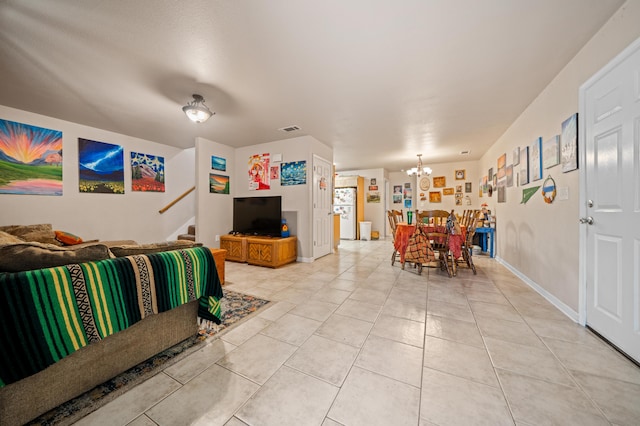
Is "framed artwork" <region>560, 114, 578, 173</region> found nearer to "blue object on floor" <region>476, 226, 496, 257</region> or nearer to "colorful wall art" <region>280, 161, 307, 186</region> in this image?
"blue object on floor" <region>476, 226, 496, 257</region>

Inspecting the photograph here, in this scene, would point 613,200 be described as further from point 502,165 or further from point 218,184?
point 218,184

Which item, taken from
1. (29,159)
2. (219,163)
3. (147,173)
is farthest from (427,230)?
(29,159)

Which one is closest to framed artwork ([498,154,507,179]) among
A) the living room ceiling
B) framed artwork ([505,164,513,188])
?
framed artwork ([505,164,513,188])

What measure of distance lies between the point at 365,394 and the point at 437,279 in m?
2.56

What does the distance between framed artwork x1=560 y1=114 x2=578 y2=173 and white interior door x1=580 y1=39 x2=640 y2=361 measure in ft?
0.45

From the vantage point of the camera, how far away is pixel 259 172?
4.95 meters

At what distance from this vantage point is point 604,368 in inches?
56.4

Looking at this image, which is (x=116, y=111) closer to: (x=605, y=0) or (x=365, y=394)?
(x=365, y=394)

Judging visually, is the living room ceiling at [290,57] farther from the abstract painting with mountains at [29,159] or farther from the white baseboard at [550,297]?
the white baseboard at [550,297]

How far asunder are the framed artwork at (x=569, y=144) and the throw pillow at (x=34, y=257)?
152 inches

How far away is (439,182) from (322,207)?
434cm

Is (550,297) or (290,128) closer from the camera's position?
(550,297)

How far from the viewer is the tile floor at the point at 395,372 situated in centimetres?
112

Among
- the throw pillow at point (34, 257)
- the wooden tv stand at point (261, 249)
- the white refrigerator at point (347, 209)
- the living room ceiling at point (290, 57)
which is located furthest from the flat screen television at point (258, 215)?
the white refrigerator at point (347, 209)
